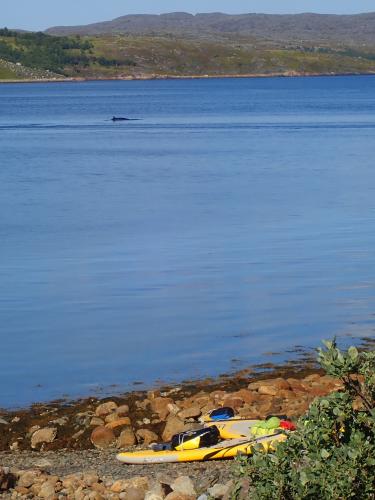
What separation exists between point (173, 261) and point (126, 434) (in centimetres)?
1491

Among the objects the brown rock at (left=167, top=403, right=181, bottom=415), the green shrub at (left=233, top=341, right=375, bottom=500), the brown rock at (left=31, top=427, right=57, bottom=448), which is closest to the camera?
the green shrub at (left=233, top=341, right=375, bottom=500)

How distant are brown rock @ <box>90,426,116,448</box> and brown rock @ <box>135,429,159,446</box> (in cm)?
34

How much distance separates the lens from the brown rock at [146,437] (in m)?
15.5

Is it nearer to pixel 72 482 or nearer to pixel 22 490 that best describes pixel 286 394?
pixel 72 482

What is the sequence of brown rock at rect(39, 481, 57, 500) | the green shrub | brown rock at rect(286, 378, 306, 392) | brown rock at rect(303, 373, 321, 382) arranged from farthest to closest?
brown rock at rect(303, 373, 321, 382)
brown rock at rect(286, 378, 306, 392)
brown rock at rect(39, 481, 57, 500)
the green shrub

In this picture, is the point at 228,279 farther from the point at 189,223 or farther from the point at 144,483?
the point at 144,483

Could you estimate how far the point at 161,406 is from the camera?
17062 mm

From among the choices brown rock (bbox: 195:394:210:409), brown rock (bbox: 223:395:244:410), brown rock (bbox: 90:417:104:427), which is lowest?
brown rock (bbox: 90:417:104:427)

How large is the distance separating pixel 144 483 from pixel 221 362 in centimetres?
852

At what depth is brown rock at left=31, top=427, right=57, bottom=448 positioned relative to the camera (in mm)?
15852

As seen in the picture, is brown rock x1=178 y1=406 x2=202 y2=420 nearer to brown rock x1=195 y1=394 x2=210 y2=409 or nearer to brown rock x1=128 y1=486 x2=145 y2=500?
brown rock x1=195 y1=394 x2=210 y2=409

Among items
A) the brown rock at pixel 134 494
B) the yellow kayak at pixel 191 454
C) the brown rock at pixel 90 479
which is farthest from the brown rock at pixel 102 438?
the brown rock at pixel 134 494

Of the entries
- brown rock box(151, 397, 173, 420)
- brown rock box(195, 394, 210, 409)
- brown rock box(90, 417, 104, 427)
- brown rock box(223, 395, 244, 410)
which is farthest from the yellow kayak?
brown rock box(195, 394, 210, 409)

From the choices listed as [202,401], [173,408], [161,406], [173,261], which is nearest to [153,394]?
[161,406]
